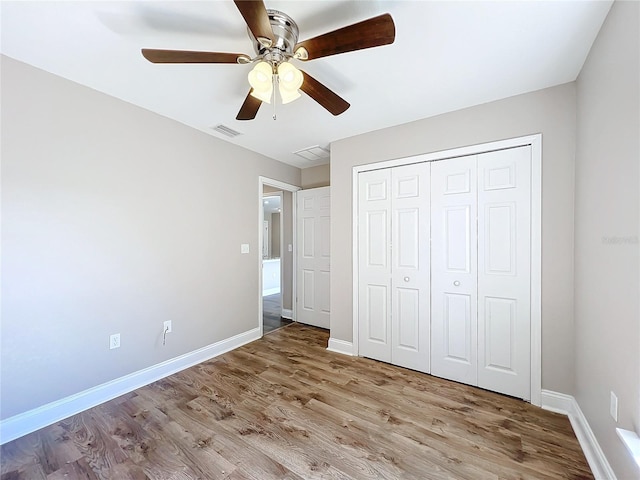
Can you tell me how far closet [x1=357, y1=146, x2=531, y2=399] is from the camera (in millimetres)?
2141

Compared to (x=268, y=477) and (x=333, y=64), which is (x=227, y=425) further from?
(x=333, y=64)

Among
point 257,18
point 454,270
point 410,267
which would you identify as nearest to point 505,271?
point 454,270

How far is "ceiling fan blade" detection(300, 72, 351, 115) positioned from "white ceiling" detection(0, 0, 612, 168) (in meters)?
0.28

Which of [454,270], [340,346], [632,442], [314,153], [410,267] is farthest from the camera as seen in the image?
[314,153]

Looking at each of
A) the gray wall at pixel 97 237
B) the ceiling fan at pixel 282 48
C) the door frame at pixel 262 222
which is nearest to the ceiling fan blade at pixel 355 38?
the ceiling fan at pixel 282 48

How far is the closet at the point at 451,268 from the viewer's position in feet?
7.02

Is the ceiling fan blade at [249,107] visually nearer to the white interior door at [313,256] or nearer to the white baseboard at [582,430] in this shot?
the white interior door at [313,256]

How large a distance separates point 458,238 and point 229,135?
264cm

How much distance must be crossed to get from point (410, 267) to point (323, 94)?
1778 millimetres

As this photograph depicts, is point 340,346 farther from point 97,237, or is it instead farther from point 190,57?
point 190,57

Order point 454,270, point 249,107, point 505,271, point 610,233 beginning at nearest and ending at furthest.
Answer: point 610,233, point 249,107, point 505,271, point 454,270

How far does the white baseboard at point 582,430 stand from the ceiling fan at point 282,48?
95.0 inches

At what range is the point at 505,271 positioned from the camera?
7.15 feet

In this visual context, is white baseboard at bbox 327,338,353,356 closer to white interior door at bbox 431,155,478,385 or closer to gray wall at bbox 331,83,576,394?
white interior door at bbox 431,155,478,385
